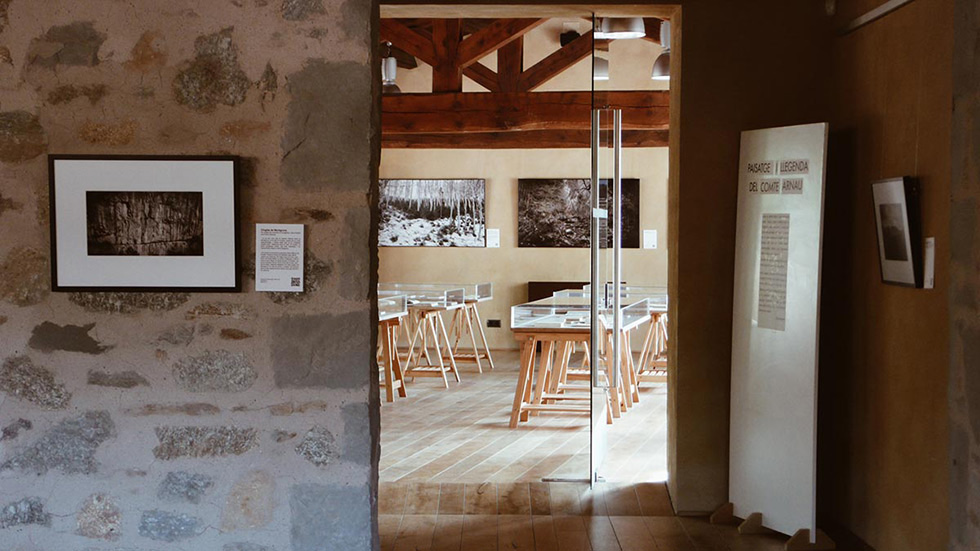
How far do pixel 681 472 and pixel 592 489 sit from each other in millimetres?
560

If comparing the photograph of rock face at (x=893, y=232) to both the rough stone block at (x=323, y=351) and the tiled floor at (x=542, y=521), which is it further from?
the rough stone block at (x=323, y=351)

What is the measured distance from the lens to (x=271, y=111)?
9.93 ft

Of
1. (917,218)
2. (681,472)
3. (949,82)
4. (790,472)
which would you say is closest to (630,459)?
(681,472)

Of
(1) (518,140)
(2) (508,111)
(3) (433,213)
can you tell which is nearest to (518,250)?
(3) (433,213)

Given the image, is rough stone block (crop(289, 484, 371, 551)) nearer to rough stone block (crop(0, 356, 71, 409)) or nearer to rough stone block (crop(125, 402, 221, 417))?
rough stone block (crop(125, 402, 221, 417))

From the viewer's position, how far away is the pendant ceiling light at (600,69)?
4.83m

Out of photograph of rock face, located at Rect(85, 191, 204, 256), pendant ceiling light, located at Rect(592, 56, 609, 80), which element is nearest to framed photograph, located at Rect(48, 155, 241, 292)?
photograph of rock face, located at Rect(85, 191, 204, 256)

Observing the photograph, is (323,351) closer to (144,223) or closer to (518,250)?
(144,223)

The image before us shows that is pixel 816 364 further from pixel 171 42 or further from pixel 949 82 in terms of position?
pixel 171 42

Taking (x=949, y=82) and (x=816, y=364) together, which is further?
(x=816, y=364)

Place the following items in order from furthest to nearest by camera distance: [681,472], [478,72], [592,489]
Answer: [478,72]
[592,489]
[681,472]

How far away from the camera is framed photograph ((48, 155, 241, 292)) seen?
302cm

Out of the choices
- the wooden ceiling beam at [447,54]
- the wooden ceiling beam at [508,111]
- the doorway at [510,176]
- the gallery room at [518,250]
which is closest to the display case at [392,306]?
the gallery room at [518,250]

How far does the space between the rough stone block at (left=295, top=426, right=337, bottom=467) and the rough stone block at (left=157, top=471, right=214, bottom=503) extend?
313 millimetres
